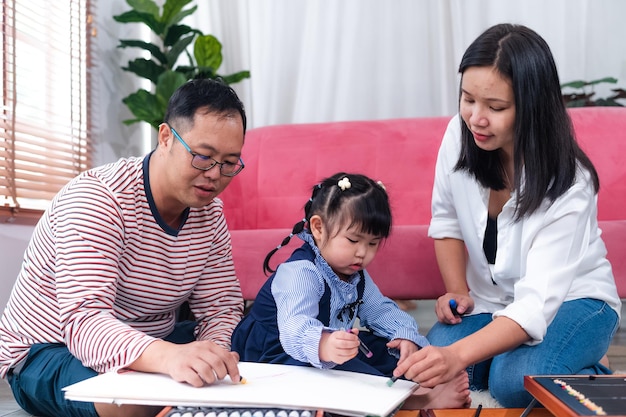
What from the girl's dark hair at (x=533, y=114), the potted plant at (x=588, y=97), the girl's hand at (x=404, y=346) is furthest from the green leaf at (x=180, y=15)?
the girl's hand at (x=404, y=346)

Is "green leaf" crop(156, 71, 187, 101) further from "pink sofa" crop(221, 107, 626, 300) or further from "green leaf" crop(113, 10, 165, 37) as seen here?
"pink sofa" crop(221, 107, 626, 300)

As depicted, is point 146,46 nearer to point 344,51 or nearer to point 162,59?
point 162,59

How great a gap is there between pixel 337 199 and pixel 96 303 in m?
0.52

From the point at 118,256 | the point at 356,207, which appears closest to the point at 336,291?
the point at 356,207

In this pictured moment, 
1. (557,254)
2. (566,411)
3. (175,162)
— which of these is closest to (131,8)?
(175,162)

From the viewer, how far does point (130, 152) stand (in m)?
3.49

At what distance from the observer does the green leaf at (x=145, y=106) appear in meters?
3.13

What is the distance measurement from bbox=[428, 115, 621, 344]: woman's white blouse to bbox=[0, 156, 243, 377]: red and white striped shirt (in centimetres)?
55

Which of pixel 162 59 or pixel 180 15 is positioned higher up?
pixel 180 15

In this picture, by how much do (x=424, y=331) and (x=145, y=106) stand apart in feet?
5.25

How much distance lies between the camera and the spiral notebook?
32.9 inches

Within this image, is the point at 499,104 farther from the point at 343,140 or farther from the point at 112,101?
the point at 112,101

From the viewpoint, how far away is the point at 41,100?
279 cm

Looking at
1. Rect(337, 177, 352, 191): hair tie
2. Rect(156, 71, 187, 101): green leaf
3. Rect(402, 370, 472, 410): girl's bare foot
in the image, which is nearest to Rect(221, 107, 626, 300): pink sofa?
Rect(156, 71, 187, 101): green leaf
